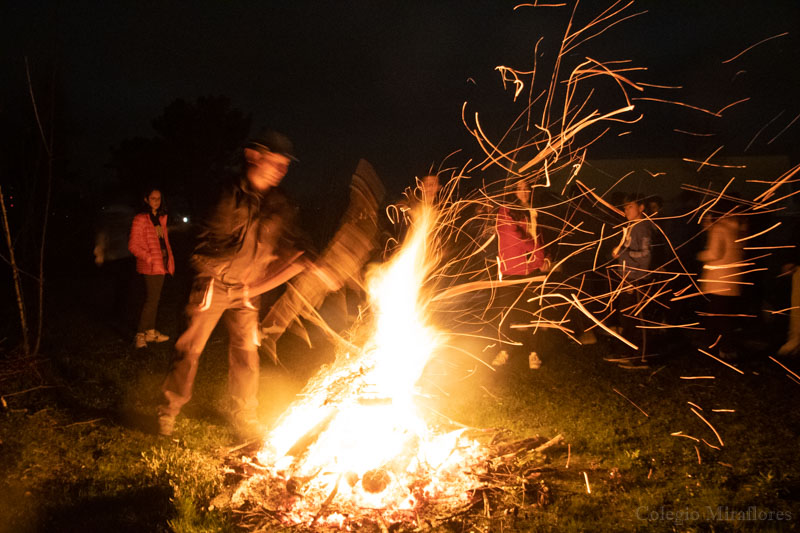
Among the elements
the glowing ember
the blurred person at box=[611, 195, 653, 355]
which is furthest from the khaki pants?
the blurred person at box=[611, 195, 653, 355]

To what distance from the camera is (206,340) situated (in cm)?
450

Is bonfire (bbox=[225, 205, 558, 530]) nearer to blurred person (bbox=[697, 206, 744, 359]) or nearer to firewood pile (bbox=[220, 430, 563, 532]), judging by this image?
firewood pile (bbox=[220, 430, 563, 532])

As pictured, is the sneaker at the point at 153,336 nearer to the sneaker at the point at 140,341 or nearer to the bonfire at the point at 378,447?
the sneaker at the point at 140,341

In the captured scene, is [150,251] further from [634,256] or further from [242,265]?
[634,256]

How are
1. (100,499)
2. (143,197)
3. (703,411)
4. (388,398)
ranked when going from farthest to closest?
(143,197) < (703,411) < (388,398) < (100,499)

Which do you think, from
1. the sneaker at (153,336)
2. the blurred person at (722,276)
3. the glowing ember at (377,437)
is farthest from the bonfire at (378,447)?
the sneaker at (153,336)

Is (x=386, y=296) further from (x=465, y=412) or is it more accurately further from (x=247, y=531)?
(x=247, y=531)

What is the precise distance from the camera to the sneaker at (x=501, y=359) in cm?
667

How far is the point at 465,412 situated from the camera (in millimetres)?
5297

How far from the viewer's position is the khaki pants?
14.6 ft

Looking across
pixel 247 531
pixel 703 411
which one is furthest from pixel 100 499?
pixel 703 411

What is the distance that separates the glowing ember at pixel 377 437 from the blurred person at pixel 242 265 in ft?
2.44

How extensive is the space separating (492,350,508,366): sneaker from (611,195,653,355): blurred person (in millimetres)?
1537

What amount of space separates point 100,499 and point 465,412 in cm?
309
